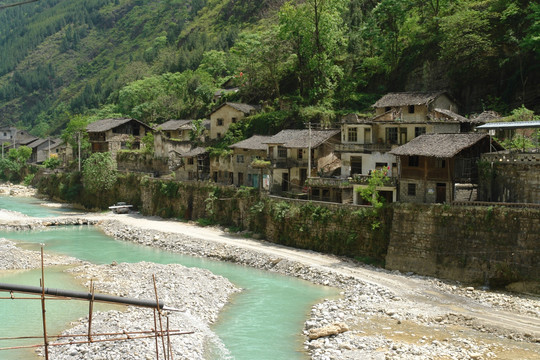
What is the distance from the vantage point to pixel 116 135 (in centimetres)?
7712

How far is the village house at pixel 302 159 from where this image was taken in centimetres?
4662

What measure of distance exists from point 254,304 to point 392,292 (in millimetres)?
8188

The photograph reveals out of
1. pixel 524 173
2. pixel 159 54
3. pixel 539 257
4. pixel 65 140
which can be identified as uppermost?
pixel 159 54

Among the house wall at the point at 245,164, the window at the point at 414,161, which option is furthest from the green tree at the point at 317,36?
the window at the point at 414,161

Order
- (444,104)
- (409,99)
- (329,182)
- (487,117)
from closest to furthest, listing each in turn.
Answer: (329,182), (487,117), (409,99), (444,104)

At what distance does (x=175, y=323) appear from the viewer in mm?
25797

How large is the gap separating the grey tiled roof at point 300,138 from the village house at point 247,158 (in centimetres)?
201

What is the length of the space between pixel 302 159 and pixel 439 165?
1469cm

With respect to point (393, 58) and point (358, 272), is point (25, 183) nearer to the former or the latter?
point (393, 58)

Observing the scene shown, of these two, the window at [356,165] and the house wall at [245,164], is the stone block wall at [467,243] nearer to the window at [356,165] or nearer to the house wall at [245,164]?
the window at [356,165]

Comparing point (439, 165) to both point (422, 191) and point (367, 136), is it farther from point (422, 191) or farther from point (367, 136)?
point (367, 136)

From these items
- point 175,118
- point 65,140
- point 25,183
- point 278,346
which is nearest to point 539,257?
point 278,346

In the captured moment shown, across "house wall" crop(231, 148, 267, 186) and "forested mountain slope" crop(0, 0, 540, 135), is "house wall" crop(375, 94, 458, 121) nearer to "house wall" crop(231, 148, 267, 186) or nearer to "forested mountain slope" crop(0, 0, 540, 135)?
"forested mountain slope" crop(0, 0, 540, 135)

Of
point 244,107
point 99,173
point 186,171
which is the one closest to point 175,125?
point 99,173
